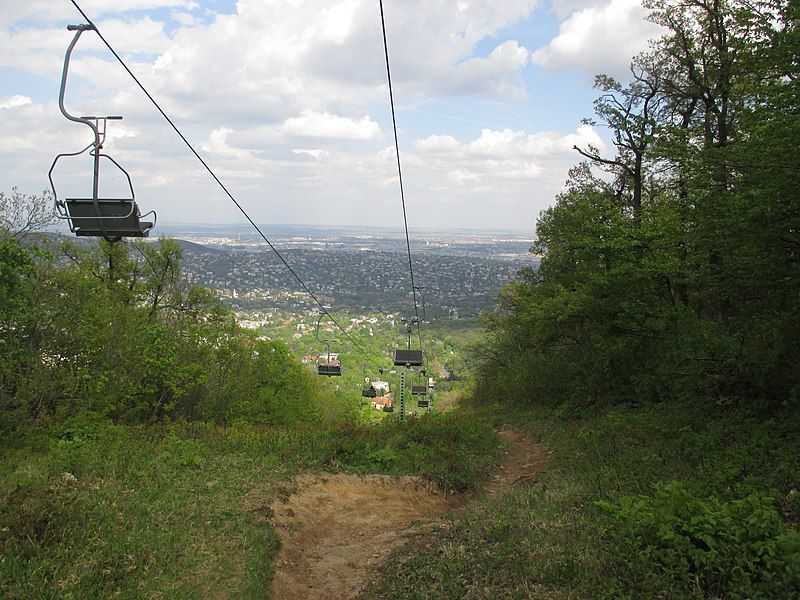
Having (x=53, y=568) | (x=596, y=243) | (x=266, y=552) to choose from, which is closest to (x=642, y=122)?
(x=596, y=243)

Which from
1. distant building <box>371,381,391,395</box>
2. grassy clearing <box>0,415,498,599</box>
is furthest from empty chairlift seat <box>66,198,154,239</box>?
distant building <box>371,381,391,395</box>

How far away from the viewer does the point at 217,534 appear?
7480 millimetres

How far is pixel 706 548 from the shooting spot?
5.32m

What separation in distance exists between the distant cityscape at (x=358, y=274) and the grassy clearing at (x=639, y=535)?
148ft

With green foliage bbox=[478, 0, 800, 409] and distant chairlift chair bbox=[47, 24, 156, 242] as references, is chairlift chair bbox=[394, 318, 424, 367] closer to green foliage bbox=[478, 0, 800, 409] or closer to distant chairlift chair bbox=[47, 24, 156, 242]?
green foliage bbox=[478, 0, 800, 409]

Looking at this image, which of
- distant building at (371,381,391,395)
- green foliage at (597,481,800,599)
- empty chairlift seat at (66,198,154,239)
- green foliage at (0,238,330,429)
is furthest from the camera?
distant building at (371,381,391,395)

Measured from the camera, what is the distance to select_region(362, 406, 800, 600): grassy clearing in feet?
16.4

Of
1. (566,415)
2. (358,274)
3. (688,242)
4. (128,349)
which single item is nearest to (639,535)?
(688,242)

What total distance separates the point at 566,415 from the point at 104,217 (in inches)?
633

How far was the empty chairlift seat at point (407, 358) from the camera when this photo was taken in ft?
81.6

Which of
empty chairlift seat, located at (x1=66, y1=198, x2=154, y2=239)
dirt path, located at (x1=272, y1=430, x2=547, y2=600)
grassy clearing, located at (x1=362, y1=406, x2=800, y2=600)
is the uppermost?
empty chairlift seat, located at (x1=66, y1=198, x2=154, y2=239)

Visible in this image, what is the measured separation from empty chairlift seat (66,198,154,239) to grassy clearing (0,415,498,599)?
2920 mm

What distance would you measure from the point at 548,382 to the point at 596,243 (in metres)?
7.55

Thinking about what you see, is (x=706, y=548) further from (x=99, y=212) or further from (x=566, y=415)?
(x=566, y=415)
